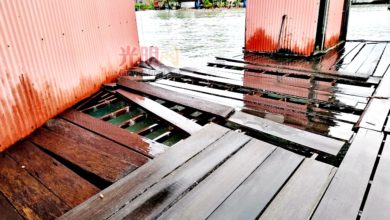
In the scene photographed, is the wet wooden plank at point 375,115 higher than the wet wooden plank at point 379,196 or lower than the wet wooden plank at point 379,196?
higher

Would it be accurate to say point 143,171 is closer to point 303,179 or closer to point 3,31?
point 303,179

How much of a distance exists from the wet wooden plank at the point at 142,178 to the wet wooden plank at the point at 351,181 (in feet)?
4.55

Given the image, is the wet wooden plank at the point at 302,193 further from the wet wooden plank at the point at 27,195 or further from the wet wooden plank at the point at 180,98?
the wet wooden plank at the point at 27,195

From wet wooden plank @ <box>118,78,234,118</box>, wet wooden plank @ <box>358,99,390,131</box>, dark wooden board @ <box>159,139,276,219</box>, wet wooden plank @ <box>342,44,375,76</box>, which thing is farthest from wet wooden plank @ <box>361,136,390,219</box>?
wet wooden plank @ <box>342,44,375,76</box>

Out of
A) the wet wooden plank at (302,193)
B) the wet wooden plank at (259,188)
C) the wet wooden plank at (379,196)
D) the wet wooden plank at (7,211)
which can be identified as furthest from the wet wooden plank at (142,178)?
the wet wooden plank at (379,196)

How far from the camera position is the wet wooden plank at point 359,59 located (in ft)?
22.0

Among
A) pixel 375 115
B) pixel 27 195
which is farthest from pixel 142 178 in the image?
pixel 375 115

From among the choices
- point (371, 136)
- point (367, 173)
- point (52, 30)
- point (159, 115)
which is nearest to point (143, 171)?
point (159, 115)

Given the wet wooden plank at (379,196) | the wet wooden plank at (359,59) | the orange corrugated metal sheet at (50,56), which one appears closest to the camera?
the wet wooden plank at (379,196)

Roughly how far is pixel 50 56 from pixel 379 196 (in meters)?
4.93

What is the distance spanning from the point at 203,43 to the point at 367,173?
1220 cm

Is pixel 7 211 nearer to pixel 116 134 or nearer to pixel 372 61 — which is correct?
pixel 116 134

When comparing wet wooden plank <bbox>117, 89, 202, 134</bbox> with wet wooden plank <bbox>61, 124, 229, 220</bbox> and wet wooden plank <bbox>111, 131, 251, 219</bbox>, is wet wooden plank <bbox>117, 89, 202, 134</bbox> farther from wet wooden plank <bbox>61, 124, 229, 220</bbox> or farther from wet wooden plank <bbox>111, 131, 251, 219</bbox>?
wet wooden plank <bbox>111, 131, 251, 219</bbox>

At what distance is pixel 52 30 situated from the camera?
14.9 ft
